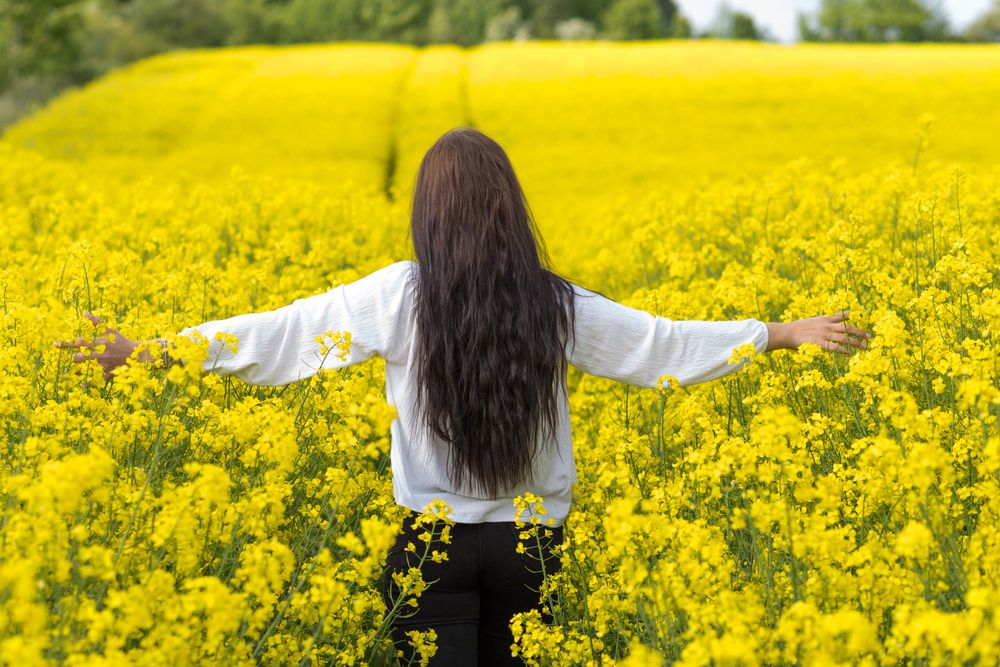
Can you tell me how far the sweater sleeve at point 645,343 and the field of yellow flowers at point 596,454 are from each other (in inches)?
9.4

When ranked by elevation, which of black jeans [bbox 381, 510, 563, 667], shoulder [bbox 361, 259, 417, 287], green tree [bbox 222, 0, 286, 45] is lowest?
green tree [bbox 222, 0, 286, 45]

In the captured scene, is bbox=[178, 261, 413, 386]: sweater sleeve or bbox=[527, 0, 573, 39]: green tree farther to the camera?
bbox=[527, 0, 573, 39]: green tree

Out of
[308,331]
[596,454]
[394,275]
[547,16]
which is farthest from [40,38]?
[394,275]

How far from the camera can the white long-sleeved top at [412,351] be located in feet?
10.5

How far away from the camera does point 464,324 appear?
10.2 ft

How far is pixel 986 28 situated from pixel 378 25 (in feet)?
100

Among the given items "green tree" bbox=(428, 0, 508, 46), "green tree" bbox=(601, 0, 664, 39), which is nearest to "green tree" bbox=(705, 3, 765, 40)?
"green tree" bbox=(601, 0, 664, 39)

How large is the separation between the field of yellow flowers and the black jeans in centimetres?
9

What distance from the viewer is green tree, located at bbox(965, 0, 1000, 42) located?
5459 cm

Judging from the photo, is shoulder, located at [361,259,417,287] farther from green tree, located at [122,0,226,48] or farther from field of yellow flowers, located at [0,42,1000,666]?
green tree, located at [122,0,226,48]

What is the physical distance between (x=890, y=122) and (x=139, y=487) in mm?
18931

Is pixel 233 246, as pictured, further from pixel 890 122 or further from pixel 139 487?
pixel 890 122

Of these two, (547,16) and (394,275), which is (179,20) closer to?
(547,16)

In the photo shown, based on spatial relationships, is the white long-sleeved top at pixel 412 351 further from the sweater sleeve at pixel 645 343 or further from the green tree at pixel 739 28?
the green tree at pixel 739 28
